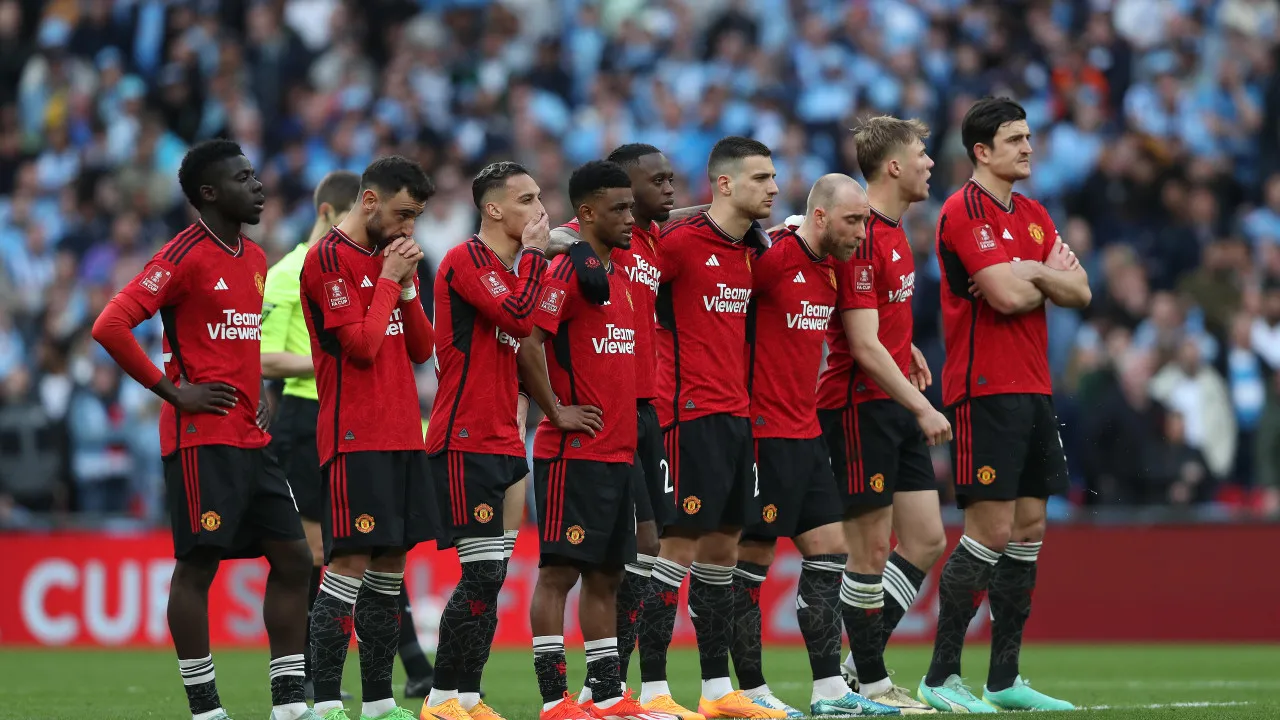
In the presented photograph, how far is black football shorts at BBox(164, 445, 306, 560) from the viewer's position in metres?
8.43

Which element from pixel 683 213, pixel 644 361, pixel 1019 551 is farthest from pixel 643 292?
pixel 1019 551

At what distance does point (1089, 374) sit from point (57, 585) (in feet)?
32.1

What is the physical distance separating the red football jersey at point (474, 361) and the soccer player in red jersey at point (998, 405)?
8.32 feet

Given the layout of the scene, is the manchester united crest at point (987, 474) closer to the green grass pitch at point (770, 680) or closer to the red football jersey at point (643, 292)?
the green grass pitch at point (770, 680)

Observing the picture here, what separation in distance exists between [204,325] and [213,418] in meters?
0.44

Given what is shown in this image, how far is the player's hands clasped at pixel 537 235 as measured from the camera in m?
8.96

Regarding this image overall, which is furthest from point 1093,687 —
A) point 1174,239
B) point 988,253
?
point 1174,239

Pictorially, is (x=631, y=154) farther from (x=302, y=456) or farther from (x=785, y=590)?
(x=785, y=590)

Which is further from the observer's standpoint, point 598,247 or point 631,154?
point 631,154

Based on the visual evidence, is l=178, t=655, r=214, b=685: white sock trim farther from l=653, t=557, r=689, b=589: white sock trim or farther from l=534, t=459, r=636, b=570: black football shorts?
l=653, t=557, r=689, b=589: white sock trim

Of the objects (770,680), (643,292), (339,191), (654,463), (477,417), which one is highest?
(339,191)

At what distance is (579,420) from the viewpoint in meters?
8.74

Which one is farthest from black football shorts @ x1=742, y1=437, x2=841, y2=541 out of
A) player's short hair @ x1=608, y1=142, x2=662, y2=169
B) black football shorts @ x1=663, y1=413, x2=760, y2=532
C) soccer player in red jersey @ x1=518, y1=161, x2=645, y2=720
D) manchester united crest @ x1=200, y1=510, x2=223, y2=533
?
manchester united crest @ x1=200, y1=510, x2=223, y2=533

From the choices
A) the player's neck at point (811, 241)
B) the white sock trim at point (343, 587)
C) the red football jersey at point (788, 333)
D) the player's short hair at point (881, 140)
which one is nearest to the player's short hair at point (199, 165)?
the white sock trim at point (343, 587)
